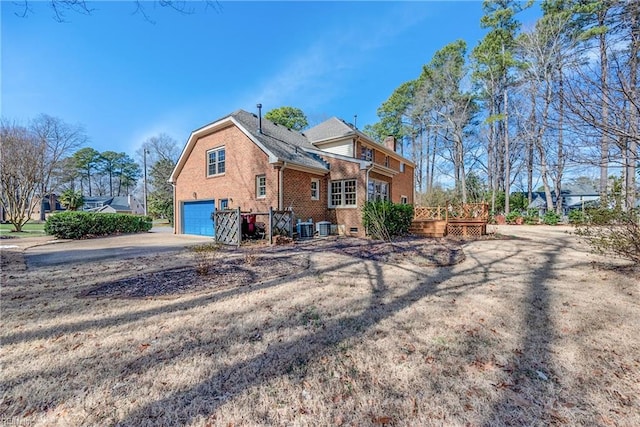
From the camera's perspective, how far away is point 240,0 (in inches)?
265

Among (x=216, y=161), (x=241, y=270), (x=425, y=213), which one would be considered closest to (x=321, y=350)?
(x=241, y=270)

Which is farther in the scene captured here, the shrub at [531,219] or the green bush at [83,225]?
the shrub at [531,219]

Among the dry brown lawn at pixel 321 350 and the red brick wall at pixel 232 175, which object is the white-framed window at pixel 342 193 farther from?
the dry brown lawn at pixel 321 350

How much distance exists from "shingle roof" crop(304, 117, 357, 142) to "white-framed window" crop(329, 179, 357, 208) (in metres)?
3.74

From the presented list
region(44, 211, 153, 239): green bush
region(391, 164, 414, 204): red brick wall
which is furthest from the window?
region(44, 211, 153, 239): green bush

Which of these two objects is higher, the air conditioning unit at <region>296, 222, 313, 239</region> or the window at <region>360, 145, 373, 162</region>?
the window at <region>360, 145, 373, 162</region>

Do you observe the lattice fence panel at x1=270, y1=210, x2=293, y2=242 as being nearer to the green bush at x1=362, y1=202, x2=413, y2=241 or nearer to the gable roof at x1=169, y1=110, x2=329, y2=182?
the gable roof at x1=169, y1=110, x2=329, y2=182

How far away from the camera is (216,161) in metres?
15.0

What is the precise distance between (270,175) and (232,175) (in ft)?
8.98

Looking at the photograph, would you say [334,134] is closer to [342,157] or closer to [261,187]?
[342,157]

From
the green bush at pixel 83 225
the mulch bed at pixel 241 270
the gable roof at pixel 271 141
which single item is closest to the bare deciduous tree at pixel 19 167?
the green bush at pixel 83 225

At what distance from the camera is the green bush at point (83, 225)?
Answer: 45.2 ft

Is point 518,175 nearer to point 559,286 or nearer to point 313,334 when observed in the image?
point 559,286

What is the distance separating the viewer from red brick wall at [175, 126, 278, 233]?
12828mm
